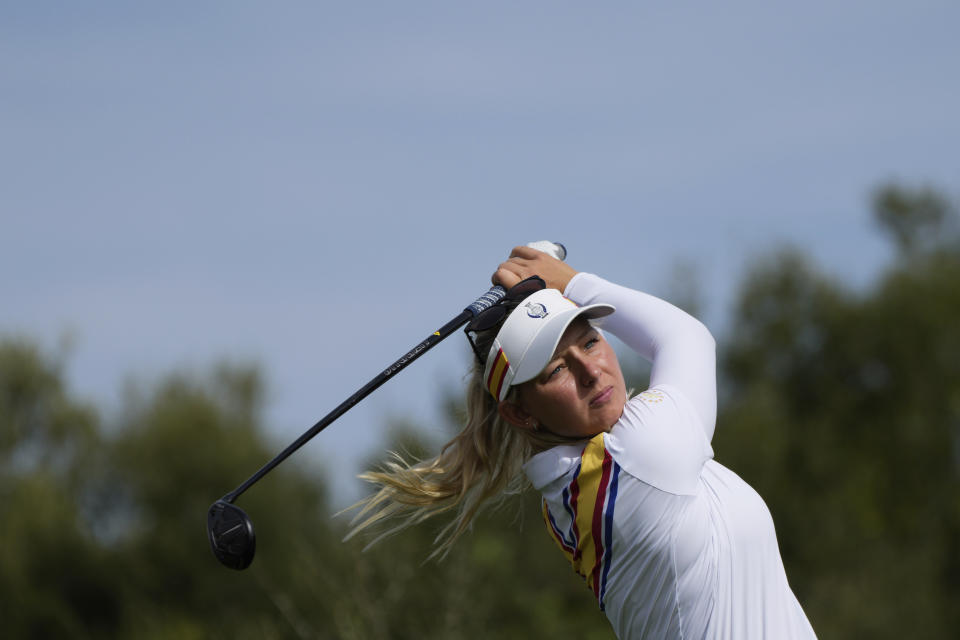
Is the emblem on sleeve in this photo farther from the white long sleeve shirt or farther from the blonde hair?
the blonde hair

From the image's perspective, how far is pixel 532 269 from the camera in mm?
4434

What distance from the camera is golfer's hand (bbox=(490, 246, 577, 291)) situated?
4.38 metres

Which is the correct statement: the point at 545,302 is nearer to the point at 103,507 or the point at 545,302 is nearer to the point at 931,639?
the point at 931,639

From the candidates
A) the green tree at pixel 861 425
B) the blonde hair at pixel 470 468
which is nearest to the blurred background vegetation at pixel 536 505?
the green tree at pixel 861 425

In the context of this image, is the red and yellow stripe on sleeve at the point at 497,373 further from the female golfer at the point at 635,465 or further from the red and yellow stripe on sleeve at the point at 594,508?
the red and yellow stripe on sleeve at the point at 594,508

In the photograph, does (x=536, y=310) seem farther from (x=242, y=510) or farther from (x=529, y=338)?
(x=242, y=510)

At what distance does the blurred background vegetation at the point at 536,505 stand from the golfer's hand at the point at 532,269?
62.6 ft

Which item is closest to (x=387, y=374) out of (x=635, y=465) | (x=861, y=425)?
(x=635, y=465)

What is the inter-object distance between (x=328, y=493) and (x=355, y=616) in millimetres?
22187

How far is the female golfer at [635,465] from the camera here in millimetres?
3775

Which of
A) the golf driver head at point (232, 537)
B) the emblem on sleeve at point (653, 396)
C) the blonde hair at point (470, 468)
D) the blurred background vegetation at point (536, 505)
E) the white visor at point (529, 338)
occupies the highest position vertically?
the white visor at point (529, 338)

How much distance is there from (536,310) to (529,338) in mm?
118

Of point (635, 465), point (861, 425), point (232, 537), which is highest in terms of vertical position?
point (635, 465)

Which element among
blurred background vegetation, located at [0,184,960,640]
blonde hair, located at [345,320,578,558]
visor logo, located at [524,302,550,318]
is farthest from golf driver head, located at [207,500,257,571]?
blurred background vegetation, located at [0,184,960,640]
